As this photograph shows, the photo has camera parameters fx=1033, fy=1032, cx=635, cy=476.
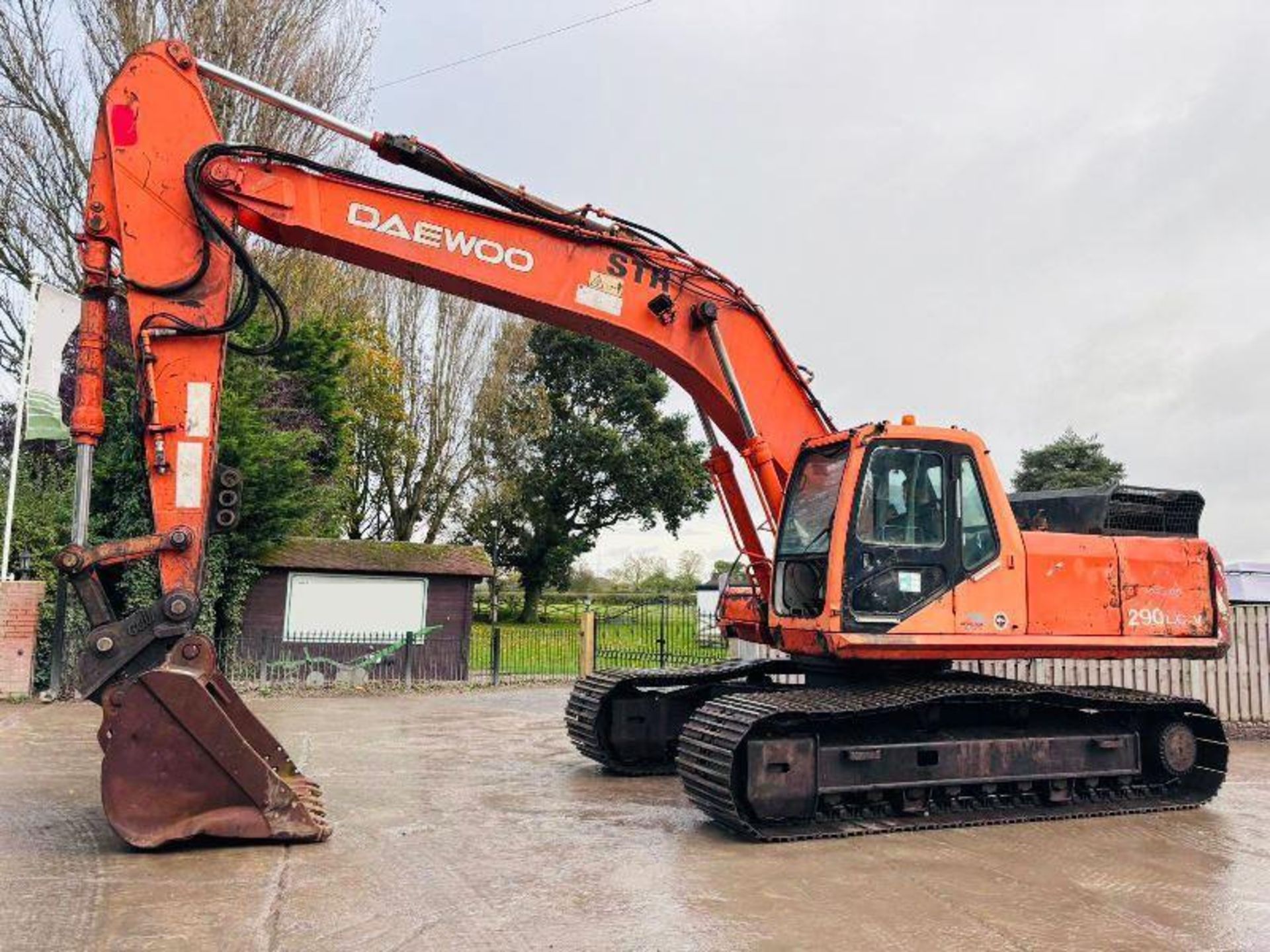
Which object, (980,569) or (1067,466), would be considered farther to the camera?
(1067,466)

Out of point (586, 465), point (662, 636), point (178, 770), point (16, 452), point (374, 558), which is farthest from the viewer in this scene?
point (586, 465)

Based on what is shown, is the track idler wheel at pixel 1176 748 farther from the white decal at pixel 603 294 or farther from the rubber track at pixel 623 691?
the white decal at pixel 603 294

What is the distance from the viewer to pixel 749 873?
17.3 feet

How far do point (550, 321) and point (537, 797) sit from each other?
3.31 m

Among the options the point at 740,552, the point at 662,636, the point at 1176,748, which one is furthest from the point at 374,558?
the point at 1176,748

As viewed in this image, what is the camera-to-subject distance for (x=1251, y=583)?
1973 cm

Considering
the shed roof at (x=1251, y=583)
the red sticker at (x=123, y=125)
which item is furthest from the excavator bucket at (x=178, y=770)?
the shed roof at (x=1251, y=583)

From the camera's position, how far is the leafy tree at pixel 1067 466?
132 ft

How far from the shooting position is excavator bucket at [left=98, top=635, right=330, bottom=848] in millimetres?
5195

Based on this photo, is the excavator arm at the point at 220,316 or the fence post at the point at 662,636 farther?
the fence post at the point at 662,636

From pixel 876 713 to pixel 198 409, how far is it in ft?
14.9

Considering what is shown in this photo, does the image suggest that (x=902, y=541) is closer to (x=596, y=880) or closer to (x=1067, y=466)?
(x=596, y=880)

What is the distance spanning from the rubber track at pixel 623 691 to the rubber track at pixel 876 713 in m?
1.08

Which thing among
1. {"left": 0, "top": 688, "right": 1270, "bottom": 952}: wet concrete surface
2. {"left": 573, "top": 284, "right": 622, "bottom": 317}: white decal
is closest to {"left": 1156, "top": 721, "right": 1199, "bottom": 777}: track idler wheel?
{"left": 0, "top": 688, "right": 1270, "bottom": 952}: wet concrete surface
